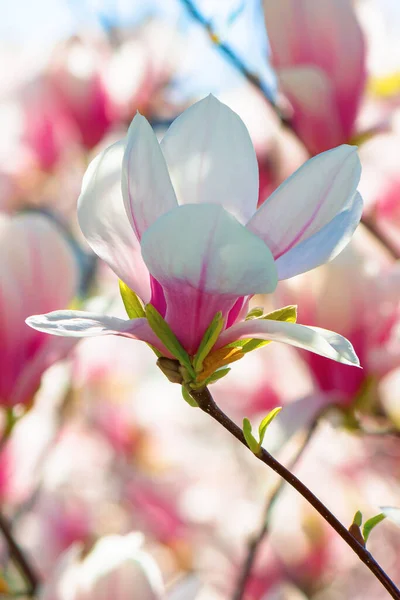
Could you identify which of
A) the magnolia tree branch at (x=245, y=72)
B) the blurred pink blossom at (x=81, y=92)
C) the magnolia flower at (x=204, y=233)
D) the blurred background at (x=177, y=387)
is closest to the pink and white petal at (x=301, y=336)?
the magnolia flower at (x=204, y=233)

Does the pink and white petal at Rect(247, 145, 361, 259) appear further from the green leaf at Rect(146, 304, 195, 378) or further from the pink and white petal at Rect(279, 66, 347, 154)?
the pink and white petal at Rect(279, 66, 347, 154)

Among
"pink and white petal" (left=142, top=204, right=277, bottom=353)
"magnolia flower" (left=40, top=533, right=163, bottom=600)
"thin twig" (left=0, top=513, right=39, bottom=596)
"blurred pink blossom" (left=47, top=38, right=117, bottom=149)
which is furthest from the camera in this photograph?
"blurred pink blossom" (left=47, top=38, right=117, bottom=149)

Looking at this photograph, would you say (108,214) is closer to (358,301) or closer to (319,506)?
(319,506)

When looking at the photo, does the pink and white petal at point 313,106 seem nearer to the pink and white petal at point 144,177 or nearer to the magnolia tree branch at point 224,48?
the magnolia tree branch at point 224,48

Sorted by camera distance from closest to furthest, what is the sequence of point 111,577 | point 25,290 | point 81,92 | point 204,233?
point 204,233, point 111,577, point 25,290, point 81,92

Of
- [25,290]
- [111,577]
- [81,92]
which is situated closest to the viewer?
[111,577]

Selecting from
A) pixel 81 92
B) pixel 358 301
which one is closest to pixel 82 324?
pixel 358 301

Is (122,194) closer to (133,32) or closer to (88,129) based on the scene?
(88,129)

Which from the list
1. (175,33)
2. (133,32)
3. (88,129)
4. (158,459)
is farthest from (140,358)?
(133,32)

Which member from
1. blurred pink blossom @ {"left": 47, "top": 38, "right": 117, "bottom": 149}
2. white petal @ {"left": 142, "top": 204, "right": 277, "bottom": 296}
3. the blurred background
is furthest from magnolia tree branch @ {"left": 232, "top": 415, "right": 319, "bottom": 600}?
blurred pink blossom @ {"left": 47, "top": 38, "right": 117, "bottom": 149}
